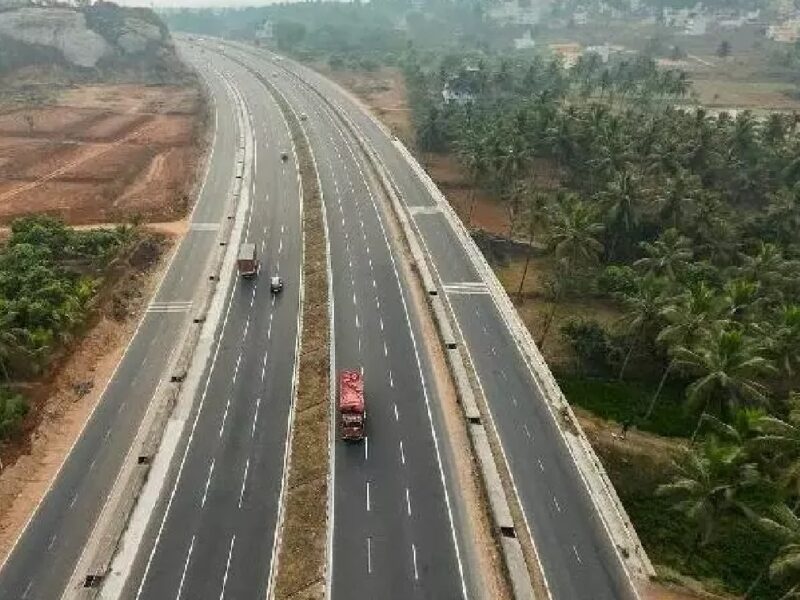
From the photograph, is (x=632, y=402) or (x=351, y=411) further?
(x=632, y=402)

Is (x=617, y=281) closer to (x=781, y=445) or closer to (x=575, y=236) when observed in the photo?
(x=575, y=236)

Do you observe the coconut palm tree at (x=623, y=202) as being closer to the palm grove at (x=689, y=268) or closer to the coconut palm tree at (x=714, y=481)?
the palm grove at (x=689, y=268)

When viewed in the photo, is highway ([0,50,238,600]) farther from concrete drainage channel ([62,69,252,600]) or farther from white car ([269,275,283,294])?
white car ([269,275,283,294])

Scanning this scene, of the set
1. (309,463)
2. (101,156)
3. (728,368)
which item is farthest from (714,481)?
(101,156)

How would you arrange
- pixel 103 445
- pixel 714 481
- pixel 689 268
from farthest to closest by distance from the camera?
pixel 689 268
pixel 103 445
pixel 714 481

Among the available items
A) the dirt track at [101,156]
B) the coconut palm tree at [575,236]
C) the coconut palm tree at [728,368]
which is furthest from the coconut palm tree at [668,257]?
the dirt track at [101,156]
